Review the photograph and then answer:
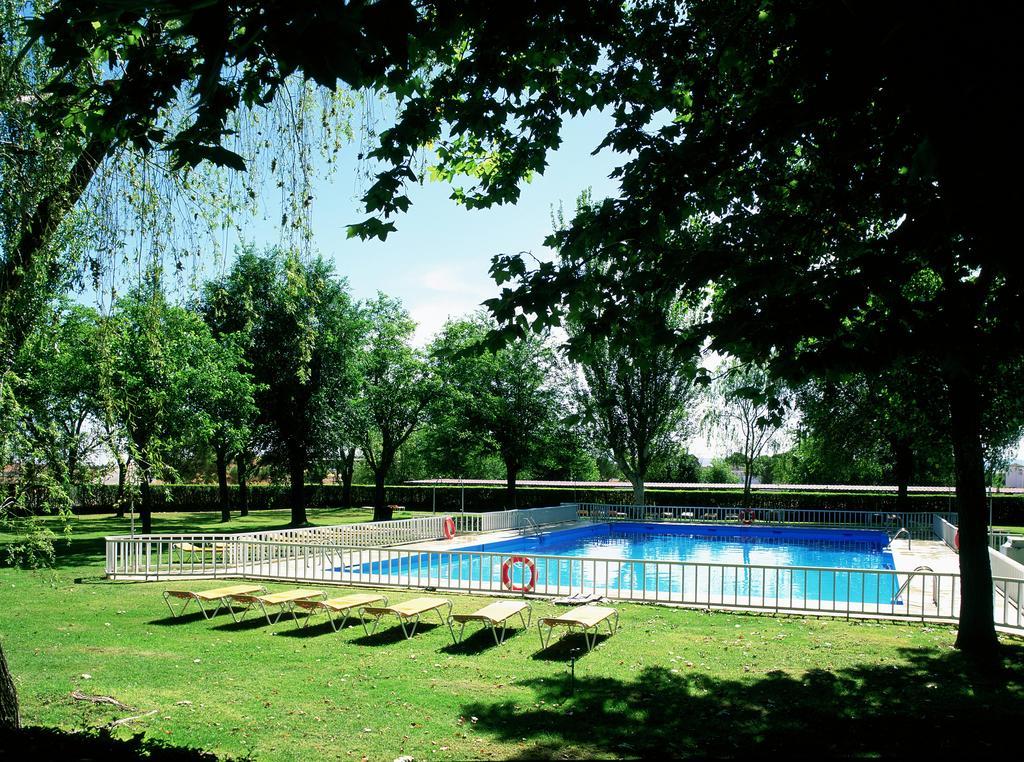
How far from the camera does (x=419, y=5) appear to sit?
5594 mm

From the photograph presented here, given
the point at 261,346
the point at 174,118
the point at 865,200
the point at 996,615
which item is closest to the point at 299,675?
the point at 174,118

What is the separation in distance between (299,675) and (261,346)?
84.6 feet

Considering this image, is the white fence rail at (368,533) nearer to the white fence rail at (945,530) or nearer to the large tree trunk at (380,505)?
the large tree trunk at (380,505)

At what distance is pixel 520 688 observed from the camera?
8.95m

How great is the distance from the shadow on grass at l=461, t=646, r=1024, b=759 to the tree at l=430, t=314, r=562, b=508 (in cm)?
2726

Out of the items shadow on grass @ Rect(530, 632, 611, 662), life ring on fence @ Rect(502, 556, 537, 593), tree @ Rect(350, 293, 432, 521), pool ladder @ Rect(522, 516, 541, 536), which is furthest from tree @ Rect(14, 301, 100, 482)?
tree @ Rect(350, 293, 432, 521)

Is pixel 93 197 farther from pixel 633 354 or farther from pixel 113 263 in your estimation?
pixel 633 354

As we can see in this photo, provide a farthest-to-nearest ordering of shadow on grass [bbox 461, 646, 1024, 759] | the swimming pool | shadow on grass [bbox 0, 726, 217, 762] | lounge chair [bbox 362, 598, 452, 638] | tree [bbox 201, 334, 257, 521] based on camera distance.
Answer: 1. tree [bbox 201, 334, 257, 521]
2. the swimming pool
3. lounge chair [bbox 362, 598, 452, 638]
4. shadow on grass [bbox 461, 646, 1024, 759]
5. shadow on grass [bbox 0, 726, 217, 762]

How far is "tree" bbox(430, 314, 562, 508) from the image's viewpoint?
1453 inches

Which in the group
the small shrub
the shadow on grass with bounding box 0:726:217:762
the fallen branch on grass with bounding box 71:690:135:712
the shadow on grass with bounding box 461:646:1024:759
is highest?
the small shrub

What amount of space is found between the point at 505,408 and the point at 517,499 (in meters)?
9.88

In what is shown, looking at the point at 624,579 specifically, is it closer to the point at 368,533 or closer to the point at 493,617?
the point at 368,533

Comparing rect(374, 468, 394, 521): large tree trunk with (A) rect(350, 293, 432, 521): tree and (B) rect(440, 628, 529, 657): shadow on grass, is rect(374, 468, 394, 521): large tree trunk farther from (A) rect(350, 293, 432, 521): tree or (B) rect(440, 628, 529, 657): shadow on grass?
(B) rect(440, 628, 529, 657): shadow on grass

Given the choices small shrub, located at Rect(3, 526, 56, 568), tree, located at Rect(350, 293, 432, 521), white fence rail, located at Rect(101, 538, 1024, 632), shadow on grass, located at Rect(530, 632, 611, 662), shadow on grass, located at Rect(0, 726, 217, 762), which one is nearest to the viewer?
shadow on grass, located at Rect(0, 726, 217, 762)
